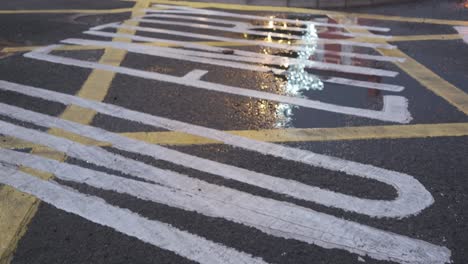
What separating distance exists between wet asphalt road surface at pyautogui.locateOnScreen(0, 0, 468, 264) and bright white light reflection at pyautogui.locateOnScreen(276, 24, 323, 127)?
0.10 feet

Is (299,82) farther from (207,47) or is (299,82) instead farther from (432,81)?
(207,47)

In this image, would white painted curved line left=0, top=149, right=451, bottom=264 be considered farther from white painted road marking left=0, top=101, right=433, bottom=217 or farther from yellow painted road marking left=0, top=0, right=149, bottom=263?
yellow painted road marking left=0, top=0, right=149, bottom=263

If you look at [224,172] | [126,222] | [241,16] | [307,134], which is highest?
[241,16]

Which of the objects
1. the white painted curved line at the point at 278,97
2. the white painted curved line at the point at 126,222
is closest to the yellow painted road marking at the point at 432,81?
the white painted curved line at the point at 278,97

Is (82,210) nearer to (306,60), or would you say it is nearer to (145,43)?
(306,60)

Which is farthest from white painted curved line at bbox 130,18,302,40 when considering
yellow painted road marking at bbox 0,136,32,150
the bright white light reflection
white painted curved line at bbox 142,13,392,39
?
yellow painted road marking at bbox 0,136,32,150

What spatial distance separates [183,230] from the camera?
3.04m

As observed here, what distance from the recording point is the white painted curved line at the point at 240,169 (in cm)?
331

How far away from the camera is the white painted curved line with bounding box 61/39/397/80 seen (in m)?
6.38

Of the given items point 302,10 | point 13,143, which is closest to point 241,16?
point 302,10

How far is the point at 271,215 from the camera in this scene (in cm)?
317

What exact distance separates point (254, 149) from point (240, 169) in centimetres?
37

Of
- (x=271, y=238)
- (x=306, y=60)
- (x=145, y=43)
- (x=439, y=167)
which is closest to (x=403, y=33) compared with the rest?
(x=306, y=60)

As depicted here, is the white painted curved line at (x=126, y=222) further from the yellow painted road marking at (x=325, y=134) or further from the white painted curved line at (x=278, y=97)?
the white painted curved line at (x=278, y=97)
